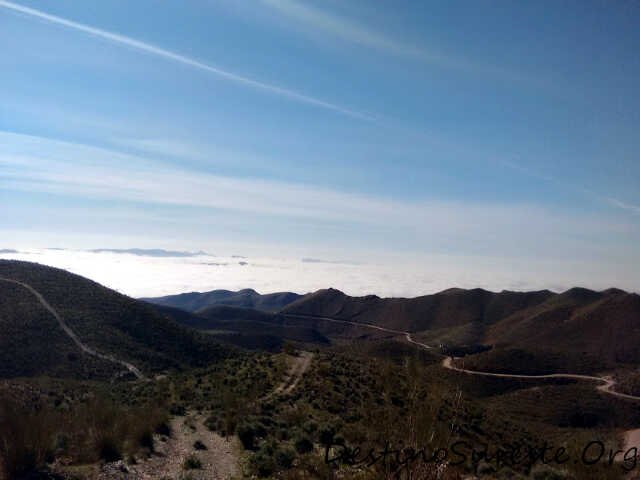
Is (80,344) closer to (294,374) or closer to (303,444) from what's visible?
(294,374)

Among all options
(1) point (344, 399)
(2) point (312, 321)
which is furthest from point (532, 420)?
(2) point (312, 321)

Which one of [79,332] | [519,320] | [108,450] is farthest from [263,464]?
[519,320]

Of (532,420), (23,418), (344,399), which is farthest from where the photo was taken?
(532,420)

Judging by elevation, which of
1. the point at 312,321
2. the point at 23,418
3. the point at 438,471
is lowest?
the point at 312,321

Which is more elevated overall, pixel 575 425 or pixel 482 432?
pixel 482 432

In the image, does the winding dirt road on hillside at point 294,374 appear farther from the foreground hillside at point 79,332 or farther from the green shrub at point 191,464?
the foreground hillside at point 79,332

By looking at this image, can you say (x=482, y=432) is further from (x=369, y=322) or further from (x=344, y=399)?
(x=369, y=322)

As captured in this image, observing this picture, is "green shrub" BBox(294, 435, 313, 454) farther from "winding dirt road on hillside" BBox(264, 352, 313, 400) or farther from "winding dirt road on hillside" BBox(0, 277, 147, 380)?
"winding dirt road on hillside" BBox(0, 277, 147, 380)

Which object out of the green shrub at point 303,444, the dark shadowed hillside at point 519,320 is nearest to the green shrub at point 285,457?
the green shrub at point 303,444
